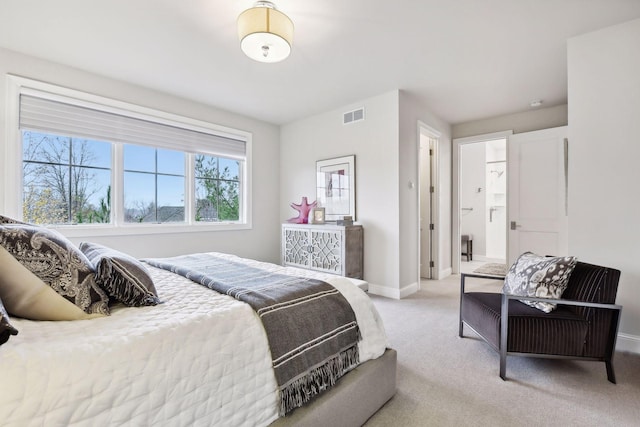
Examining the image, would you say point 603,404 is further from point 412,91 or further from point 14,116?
point 14,116

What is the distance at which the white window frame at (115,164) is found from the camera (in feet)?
9.05

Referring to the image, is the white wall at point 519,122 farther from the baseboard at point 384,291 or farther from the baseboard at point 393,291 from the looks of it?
the baseboard at point 384,291

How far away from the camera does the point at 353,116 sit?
4.12 meters

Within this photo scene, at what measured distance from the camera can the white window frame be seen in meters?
2.76

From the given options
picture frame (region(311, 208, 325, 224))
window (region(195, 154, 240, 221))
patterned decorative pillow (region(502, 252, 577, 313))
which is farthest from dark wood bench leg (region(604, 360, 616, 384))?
window (region(195, 154, 240, 221))

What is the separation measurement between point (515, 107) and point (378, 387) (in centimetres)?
440

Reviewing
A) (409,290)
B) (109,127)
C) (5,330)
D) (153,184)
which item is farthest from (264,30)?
(409,290)

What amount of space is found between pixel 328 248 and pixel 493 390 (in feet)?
7.87

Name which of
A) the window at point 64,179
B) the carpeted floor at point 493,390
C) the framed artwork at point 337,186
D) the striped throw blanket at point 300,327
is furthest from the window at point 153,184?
the carpeted floor at point 493,390

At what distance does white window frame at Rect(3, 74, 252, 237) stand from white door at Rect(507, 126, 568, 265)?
3.98 m

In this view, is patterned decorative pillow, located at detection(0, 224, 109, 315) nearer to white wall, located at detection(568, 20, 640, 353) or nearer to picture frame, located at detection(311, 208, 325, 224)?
picture frame, located at detection(311, 208, 325, 224)

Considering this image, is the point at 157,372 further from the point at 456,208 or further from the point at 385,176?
the point at 456,208

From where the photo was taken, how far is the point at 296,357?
124 cm

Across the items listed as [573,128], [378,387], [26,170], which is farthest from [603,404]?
[26,170]
